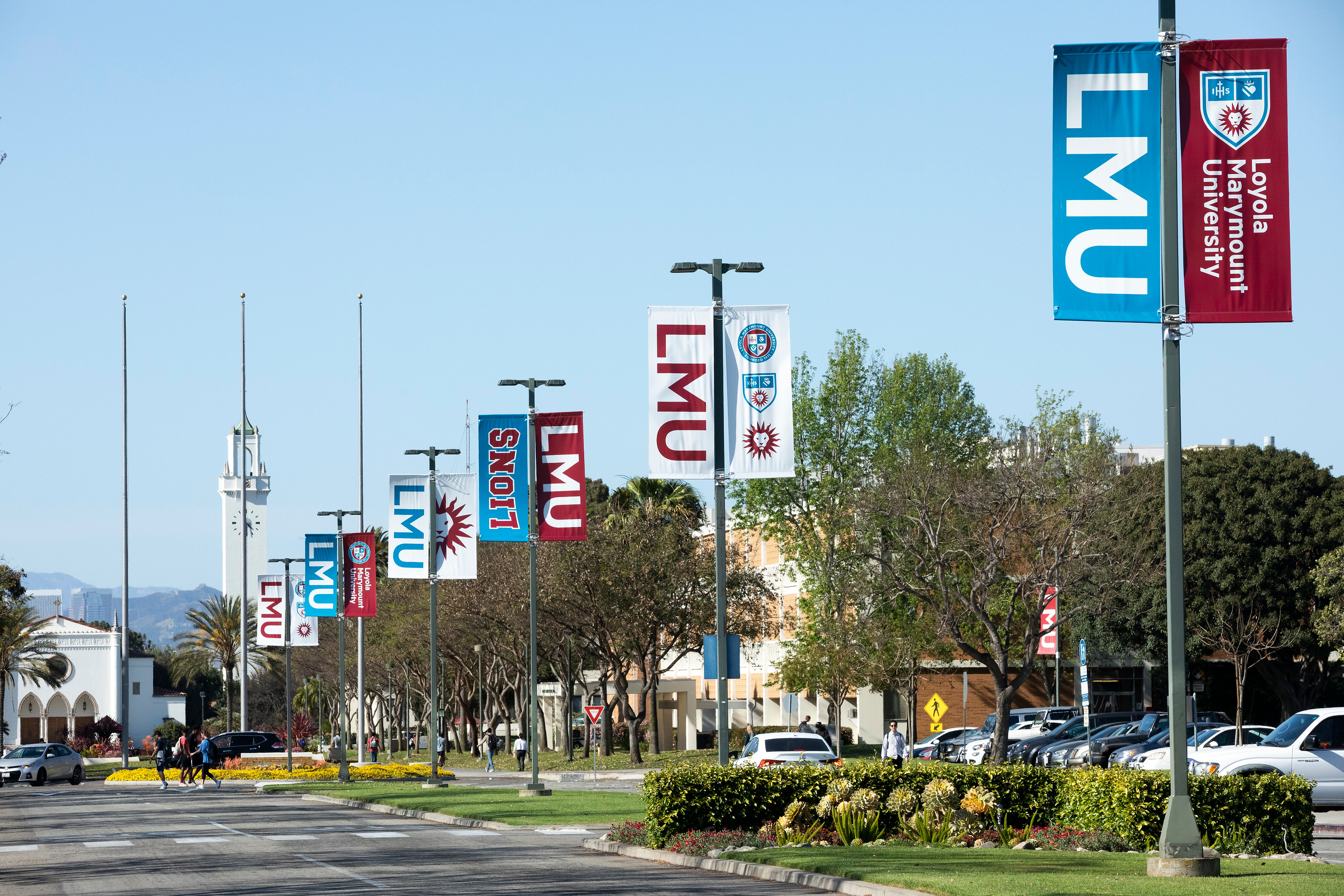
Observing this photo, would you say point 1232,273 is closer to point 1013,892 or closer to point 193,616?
point 1013,892

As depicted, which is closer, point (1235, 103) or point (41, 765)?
point (1235, 103)

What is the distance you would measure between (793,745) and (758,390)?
13676 mm

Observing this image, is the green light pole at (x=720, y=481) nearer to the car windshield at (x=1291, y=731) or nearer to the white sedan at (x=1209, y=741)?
the car windshield at (x=1291, y=731)

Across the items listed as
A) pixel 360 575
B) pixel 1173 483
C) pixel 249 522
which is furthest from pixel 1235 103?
pixel 249 522

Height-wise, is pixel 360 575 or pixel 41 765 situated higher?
pixel 360 575

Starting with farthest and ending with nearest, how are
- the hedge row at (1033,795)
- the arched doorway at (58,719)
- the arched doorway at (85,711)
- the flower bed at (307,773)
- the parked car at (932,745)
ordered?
1. the arched doorway at (85,711)
2. the arched doorway at (58,719)
3. the flower bed at (307,773)
4. the parked car at (932,745)
5. the hedge row at (1033,795)

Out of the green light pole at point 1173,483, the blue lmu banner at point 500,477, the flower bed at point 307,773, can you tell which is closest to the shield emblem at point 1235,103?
the green light pole at point 1173,483

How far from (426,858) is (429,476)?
16692 mm

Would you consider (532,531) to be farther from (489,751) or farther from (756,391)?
(489,751)

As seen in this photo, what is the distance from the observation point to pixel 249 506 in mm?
167750

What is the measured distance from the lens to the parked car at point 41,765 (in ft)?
174

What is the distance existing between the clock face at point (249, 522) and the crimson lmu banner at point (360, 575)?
12325 centimetres

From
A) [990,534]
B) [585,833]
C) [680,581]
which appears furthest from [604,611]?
[585,833]

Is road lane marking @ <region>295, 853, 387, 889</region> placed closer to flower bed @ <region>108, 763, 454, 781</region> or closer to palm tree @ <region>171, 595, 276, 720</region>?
flower bed @ <region>108, 763, 454, 781</region>
